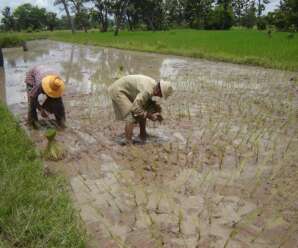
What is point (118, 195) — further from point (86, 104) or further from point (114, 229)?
point (86, 104)

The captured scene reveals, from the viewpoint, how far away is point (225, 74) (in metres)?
9.88

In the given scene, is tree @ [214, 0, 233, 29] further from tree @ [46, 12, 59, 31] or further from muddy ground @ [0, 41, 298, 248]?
tree @ [46, 12, 59, 31]

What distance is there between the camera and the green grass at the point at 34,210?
8.45 feet

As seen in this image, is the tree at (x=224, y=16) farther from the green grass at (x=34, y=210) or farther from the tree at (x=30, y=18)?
the green grass at (x=34, y=210)

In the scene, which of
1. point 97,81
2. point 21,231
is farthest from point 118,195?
point 97,81

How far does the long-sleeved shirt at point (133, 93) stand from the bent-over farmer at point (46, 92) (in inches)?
29.8

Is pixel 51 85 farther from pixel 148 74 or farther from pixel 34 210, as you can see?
pixel 148 74

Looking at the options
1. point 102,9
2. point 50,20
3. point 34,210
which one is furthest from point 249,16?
point 34,210

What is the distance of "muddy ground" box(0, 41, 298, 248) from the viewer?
9.53 ft

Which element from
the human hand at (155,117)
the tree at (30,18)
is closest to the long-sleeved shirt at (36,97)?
the human hand at (155,117)

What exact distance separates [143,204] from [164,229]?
0.44 metres

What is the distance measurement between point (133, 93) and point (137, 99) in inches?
15.1

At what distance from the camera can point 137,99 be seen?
4414 millimetres

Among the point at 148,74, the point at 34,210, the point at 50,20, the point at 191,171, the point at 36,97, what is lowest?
the point at 191,171
